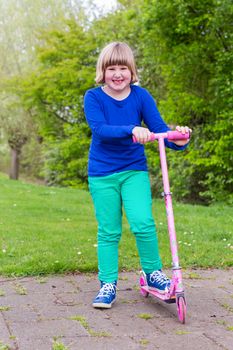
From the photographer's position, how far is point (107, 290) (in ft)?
12.5

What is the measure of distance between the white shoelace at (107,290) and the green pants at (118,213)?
45 mm

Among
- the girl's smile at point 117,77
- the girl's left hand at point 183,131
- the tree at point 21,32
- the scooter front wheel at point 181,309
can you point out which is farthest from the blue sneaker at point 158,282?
the tree at point 21,32

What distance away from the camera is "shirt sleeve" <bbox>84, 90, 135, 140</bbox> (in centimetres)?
363

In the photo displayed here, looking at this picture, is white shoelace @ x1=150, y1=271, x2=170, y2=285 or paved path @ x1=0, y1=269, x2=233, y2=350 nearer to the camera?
paved path @ x1=0, y1=269, x2=233, y2=350

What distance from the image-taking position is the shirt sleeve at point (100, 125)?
3.63 meters

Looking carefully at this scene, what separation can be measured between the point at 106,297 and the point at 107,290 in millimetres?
82

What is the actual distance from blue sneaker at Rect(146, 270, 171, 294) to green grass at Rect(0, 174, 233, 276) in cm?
98

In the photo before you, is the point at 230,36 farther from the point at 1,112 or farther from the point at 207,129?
the point at 1,112

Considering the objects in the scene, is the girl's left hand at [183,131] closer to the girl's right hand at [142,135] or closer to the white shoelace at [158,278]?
the girl's right hand at [142,135]

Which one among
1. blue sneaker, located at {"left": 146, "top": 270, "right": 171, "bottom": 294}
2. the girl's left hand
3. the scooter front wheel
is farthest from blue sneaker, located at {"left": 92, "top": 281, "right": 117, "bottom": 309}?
the girl's left hand

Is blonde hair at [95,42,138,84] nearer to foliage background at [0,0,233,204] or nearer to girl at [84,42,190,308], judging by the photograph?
girl at [84,42,190,308]

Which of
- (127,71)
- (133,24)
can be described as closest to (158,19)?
(133,24)

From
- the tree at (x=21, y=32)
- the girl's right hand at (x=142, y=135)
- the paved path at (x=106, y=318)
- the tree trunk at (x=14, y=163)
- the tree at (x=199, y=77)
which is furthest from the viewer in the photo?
Result: the tree trunk at (x=14, y=163)

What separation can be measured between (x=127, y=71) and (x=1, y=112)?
23.3 m
